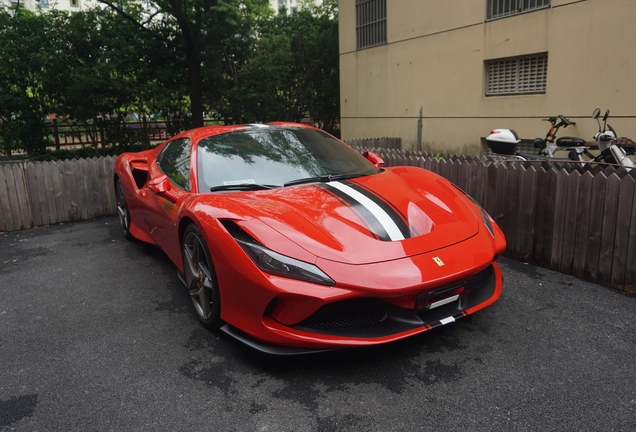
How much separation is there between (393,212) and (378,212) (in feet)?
0.32

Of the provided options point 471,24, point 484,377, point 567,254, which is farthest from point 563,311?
point 471,24

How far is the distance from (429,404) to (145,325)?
206 centimetres

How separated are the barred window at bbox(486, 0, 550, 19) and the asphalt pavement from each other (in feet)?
20.6

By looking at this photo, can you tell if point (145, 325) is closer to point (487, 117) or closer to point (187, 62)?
point (487, 117)

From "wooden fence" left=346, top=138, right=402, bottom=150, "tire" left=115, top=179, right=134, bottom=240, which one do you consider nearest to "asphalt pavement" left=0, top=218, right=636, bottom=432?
"tire" left=115, top=179, right=134, bottom=240

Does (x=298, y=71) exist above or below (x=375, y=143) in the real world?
above

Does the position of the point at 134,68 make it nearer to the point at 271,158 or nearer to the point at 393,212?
the point at 271,158

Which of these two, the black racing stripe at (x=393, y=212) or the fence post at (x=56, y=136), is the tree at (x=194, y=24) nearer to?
the fence post at (x=56, y=136)

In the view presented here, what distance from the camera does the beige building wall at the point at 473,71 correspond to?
727cm

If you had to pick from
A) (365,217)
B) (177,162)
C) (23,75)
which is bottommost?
(365,217)

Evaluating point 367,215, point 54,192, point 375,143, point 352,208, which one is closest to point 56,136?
point 54,192

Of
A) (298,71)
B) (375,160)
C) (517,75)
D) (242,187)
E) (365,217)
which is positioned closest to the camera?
(365,217)

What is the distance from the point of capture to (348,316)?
2.48 meters

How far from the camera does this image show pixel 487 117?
926 centimetres
